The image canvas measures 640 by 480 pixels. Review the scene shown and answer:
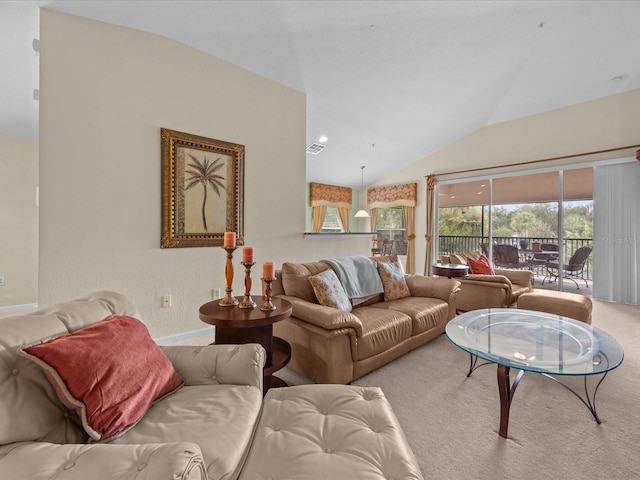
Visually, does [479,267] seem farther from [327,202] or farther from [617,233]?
[327,202]

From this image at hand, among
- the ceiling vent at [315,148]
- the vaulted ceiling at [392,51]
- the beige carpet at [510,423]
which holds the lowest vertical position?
the beige carpet at [510,423]

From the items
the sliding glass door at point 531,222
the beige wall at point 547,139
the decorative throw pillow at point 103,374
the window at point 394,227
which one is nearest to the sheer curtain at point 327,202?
the window at point 394,227

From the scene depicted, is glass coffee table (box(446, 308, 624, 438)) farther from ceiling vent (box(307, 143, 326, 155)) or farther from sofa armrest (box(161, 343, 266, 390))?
ceiling vent (box(307, 143, 326, 155))

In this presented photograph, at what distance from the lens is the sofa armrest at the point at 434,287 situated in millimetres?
3047

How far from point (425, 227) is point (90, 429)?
658 centimetres

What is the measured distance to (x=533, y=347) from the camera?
1.90 metres

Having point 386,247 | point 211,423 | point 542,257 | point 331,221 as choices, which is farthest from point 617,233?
point 211,423

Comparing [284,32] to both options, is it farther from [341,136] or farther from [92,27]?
[341,136]

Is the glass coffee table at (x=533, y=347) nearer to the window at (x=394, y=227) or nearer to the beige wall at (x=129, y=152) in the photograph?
the beige wall at (x=129, y=152)

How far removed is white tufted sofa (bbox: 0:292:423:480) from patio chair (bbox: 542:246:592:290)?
17.7 feet

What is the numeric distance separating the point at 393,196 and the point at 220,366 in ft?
21.5

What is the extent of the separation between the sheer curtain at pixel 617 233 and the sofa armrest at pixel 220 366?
5.68 metres

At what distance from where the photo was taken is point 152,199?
2838 millimetres

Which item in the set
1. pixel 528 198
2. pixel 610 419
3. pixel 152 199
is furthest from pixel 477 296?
pixel 152 199
